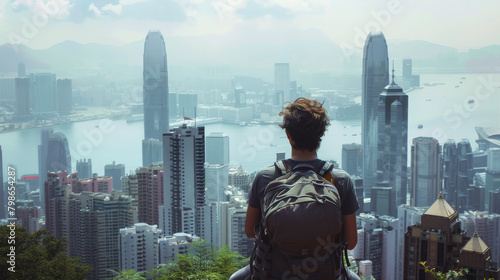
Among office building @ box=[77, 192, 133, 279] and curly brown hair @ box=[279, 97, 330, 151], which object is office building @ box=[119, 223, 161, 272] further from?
curly brown hair @ box=[279, 97, 330, 151]

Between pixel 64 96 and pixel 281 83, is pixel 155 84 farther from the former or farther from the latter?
pixel 281 83

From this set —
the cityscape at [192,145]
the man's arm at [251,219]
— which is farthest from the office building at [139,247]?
the man's arm at [251,219]

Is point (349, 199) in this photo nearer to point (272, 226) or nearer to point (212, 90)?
point (272, 226)

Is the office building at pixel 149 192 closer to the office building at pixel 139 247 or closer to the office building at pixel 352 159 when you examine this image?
the office building at pixel 139 247

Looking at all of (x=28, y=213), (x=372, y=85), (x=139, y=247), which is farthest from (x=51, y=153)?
(x=372, y=85)

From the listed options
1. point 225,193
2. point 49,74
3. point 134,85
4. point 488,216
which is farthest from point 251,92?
point 488,216

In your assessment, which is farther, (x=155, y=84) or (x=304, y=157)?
(x=155, y=84)

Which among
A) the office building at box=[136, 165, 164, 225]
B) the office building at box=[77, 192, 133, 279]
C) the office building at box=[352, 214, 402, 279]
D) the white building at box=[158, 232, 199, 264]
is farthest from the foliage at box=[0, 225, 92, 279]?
the office building at box=[136, 165, 164, 225]
